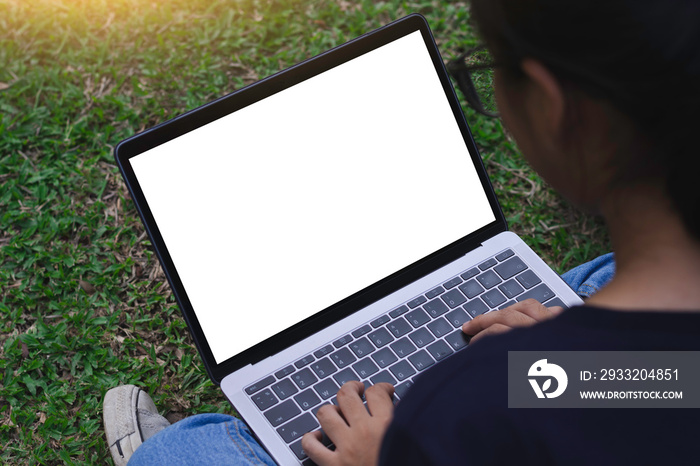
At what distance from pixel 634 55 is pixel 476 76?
1.28ft

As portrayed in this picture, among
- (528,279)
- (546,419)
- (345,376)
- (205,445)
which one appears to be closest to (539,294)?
(528,279)

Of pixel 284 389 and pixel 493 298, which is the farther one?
pixel 493 298

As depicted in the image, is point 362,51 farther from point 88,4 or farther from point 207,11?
point 88,4

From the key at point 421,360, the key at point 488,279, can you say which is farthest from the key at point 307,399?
the key at point 488,279

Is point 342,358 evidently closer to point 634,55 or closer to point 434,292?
point 434,292

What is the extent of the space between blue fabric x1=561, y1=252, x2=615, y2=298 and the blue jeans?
86cm

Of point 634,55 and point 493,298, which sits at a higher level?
point 634,55

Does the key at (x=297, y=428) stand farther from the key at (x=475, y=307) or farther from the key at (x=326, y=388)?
the key at (x=475, y=307)

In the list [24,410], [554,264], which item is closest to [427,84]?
[554,264]

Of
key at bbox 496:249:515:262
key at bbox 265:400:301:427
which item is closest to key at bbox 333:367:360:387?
key at bbox 265:400:301:427

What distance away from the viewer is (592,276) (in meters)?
1.60

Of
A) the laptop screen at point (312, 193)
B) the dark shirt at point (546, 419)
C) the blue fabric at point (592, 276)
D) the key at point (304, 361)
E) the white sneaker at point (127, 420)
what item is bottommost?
the blue fabric at point (592, 276)

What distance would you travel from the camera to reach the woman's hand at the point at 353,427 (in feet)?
3.55

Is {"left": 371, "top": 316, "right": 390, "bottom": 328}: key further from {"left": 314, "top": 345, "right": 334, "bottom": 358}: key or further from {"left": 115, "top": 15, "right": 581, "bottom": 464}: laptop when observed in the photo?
{"left": 314, "top": 345, "right": 334, "bottom": 358}: key
